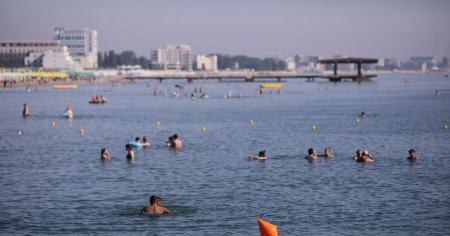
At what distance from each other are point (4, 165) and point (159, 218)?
19655mm

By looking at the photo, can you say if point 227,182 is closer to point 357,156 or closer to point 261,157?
point 261,157

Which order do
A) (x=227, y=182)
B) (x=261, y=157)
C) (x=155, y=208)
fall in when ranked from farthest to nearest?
(x=261, y=157), (x=227, y=182), (x=155, y=208)

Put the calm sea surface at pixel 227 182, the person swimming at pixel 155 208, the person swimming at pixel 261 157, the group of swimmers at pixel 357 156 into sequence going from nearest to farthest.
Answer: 1. the calm sea surface at pixel 227 182
2. the person swimming at pixel 155 208
3. the group of swimmers at pixel 357 156
4. the person swimming at pixel 261 157

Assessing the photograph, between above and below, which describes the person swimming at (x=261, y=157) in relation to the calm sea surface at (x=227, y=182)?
above

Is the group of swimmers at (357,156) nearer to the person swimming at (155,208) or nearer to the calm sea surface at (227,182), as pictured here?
the calm sea surface at (227,182)

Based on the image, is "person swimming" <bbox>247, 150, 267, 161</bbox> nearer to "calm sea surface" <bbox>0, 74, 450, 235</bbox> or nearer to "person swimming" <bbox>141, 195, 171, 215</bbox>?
"calm sea surface" <bbox>0, 74, 450, 235</bbox>

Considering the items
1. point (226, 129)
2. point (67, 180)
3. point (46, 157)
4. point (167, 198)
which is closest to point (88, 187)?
point (67, 180)

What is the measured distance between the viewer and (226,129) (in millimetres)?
73375

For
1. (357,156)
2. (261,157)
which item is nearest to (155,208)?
(261,157)

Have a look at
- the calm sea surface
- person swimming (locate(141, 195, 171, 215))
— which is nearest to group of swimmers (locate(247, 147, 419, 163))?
the calm sea surface

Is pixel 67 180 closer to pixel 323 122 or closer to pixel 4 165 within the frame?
pixel 4 165

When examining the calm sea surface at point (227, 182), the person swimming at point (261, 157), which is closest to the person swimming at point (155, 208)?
the calm sea surface at point (227, 182)

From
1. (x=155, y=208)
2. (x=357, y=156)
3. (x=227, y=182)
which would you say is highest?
(x=357, y=156)

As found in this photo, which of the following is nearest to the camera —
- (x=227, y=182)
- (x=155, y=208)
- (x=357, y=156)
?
(x=155, y=208)
